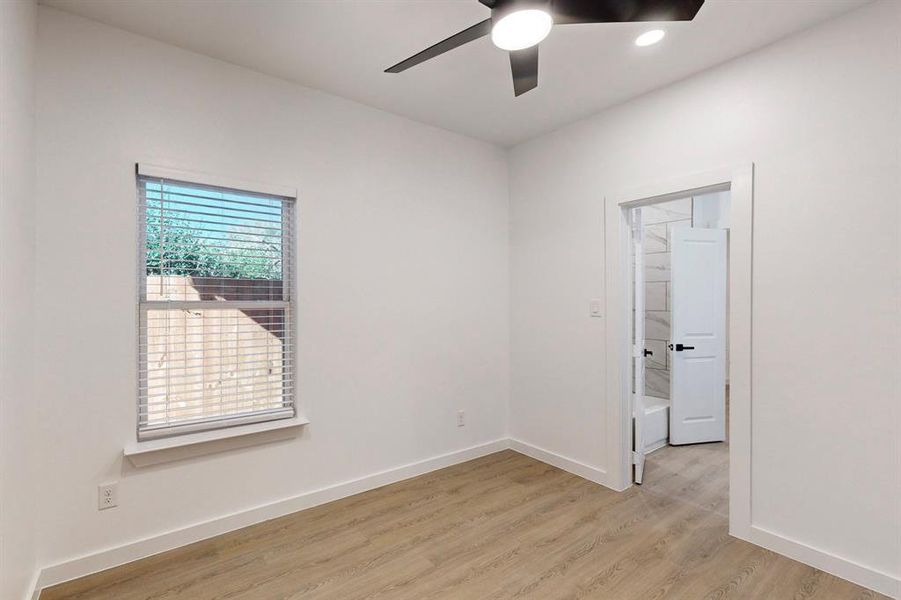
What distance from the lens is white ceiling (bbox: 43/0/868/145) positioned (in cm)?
209

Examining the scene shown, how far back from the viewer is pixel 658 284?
4941 millimetres

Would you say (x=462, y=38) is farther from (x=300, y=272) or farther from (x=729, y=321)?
(x=729, y=321)

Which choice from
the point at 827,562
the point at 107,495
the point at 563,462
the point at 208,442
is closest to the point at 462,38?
the point at 208,442

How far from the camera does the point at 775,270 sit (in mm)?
2373

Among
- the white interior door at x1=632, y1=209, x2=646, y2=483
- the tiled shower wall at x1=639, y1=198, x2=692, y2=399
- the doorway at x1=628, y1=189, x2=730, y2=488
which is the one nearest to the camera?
the white interior door at x1=632, y1=209, x2=646, y2=483

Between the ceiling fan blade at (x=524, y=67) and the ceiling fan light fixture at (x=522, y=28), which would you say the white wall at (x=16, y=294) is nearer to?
the ceiling fan light fixture at (x=522, y=28)

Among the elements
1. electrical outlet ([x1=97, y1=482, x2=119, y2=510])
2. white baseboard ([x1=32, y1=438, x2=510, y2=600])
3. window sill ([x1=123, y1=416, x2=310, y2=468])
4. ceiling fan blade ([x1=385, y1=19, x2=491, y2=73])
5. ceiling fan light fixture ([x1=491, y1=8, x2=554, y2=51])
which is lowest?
white baseboard ([x1=32, y1=438, x2=510, y2=600])

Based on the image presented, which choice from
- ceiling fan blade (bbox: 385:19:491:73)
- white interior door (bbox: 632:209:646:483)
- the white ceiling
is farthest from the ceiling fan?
white interior door (bbox: 632:209:646:483)

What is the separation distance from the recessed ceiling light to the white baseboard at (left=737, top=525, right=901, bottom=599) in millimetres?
2706

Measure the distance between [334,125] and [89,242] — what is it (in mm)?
1576

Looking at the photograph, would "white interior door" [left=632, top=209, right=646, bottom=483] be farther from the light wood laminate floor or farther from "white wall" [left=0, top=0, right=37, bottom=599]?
"white wall" [left=0, top=0, right=37, bottom=599]

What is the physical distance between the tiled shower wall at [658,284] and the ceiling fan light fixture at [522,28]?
3.79m

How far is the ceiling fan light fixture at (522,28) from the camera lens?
1419mm

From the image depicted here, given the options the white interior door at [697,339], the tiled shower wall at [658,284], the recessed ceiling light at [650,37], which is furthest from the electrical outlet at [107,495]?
the tiled shower wall at [658,284]
